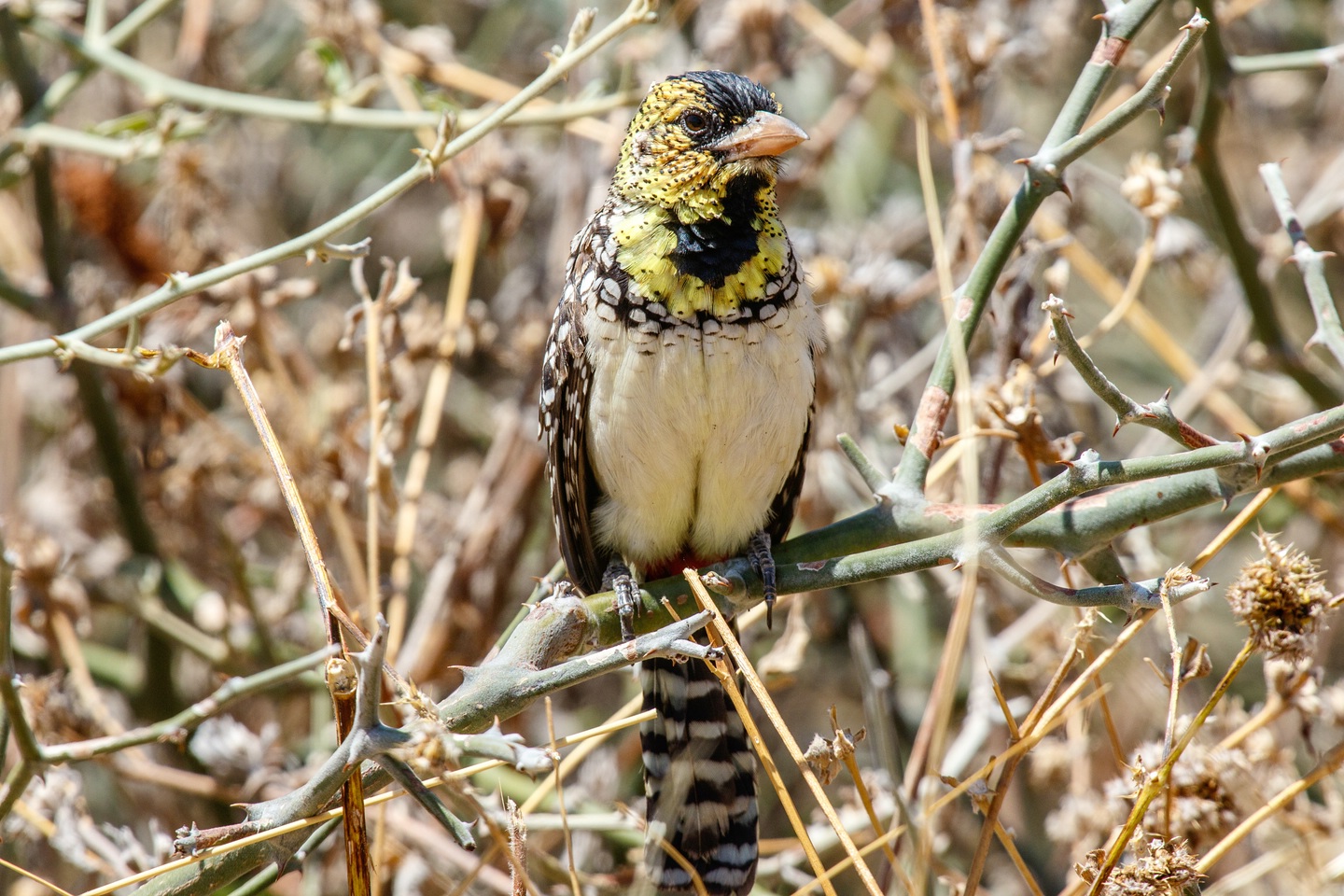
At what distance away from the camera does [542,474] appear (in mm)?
4000

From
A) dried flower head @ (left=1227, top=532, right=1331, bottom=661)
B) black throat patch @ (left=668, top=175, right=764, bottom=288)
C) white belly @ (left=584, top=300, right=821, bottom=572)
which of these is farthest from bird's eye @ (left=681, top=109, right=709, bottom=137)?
dried flower head @ (left=1227, top=532, right=1331, bottom=661)

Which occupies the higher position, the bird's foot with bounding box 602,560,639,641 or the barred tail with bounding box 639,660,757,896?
the bird's foot with bounding box 602,560,639,641

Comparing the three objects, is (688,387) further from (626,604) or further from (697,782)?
(697,782)

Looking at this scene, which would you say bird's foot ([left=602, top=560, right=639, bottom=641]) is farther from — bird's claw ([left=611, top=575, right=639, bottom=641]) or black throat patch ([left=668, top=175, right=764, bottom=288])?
black throat patch ([left=668, top=175, right=764, bottom=288])

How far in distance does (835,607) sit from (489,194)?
1.81m

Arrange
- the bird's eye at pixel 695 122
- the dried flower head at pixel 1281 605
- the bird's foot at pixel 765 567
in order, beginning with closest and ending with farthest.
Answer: the dried flower head at pixel 1281 605
the bird's foot at pixel 765 567
the bird's eye at pixel 695 122

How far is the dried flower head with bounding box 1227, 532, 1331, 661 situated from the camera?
1.96 metres

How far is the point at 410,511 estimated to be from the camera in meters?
3.38

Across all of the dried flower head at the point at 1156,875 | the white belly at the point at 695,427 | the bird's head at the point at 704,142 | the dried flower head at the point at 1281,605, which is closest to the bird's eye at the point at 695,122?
the bird's head at the point at 704,142

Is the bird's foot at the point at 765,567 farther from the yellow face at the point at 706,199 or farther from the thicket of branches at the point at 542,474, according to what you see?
the yellow face at the point at 706,199

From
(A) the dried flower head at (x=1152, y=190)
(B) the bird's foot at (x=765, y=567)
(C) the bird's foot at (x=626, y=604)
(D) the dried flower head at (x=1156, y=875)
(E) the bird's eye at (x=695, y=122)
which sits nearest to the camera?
(D) the dried flower head at (x=1156, y=875)

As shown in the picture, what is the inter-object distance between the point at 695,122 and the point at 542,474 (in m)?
1.39

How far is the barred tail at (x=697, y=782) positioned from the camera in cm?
288

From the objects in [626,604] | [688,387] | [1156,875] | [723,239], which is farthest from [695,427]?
[1156,875]
